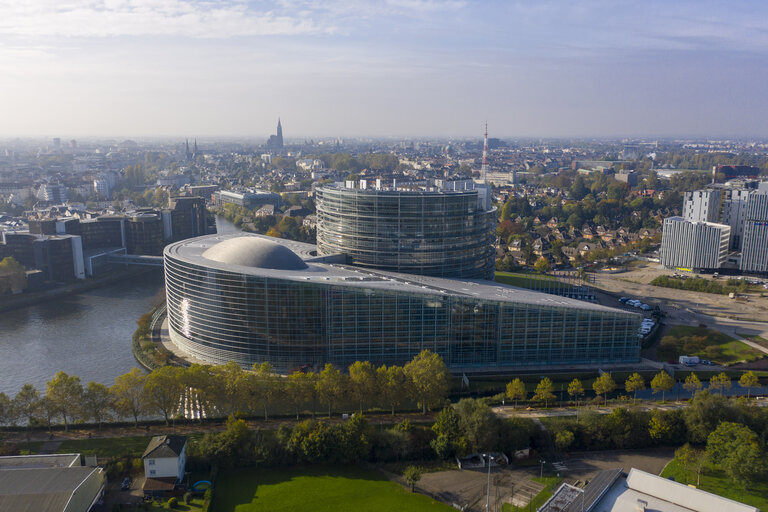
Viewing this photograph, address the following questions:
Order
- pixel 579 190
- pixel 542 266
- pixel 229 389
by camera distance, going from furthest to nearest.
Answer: pixel 579 190, pixel 542 266, pixel 229 389

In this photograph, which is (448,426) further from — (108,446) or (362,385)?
(108,446)

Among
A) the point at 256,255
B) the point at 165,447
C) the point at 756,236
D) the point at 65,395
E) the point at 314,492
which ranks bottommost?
the point at 314,492

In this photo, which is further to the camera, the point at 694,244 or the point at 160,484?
the point at 694,244

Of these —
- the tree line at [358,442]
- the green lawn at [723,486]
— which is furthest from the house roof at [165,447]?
the green lawn at [723,486]

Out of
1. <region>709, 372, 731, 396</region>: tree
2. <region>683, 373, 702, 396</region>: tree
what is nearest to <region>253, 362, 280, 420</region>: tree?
<region>683, 373, 702, 396</region>: tree

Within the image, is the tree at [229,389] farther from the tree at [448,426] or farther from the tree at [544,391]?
the tree at [544,391]

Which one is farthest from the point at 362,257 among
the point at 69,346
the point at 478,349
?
the point at 69,346

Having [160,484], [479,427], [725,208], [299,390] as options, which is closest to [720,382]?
[479,427]
